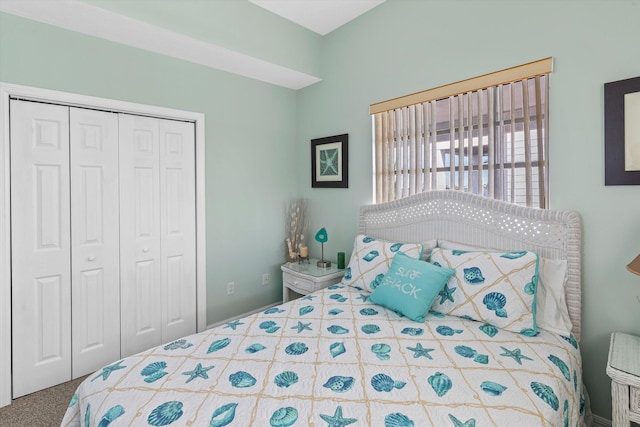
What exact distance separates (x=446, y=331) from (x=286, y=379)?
37.0 inches

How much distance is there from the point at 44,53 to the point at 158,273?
1742 mm

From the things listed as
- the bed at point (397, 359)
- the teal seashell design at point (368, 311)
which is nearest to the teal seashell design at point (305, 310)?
the bed at point (397, 359)

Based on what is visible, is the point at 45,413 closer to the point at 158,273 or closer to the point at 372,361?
the point at 158,273

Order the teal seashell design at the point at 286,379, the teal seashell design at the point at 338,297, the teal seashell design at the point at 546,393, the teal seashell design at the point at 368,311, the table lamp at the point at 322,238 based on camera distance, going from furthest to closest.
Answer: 1. the table lamp at the point at 322,238
2. the teal seashell design at the point at 338,297
3. the teal seashell design at the point at 368,311
4. the teal seashell design at the point at 286,379
5. the teal seashell design at the point at 546,393

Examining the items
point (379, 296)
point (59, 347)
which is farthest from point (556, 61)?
point (59, 347)

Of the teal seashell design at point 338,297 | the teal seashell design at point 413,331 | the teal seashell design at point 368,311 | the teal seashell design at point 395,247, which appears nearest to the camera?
the teal seashell design at point 413,331

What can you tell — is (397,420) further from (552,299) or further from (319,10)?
(319,10)

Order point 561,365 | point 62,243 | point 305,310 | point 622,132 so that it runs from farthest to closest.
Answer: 1. point 62,243
2. point 305,310
3. point 622,132
4. point 561,365

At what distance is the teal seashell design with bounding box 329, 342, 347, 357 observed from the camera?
1592 mm

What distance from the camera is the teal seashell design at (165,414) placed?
114cm

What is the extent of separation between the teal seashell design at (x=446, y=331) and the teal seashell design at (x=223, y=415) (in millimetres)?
1133

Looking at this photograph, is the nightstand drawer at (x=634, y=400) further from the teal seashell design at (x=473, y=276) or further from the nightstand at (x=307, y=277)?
the nightstand at (x=307, y=277)

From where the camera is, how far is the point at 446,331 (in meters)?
1.81

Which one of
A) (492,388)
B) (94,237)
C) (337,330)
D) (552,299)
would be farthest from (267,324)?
(552,299)
